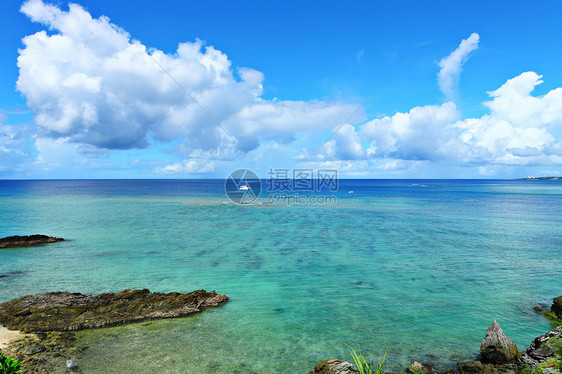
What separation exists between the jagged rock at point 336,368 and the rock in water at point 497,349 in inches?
178

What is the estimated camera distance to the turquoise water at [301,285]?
10211 millimetres

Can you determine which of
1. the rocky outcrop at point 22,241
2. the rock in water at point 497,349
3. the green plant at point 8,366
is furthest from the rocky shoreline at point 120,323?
the rocky outcrop at point 22,241

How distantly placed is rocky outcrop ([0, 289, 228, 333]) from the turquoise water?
60cm

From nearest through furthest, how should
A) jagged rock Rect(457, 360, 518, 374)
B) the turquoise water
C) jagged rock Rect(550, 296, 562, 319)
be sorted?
jagged rock Rect(457, 360, 518, 374), the turquoise water, jagged rock Rect(550, 296, 562, 319)

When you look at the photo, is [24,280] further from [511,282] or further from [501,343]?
[511,282]

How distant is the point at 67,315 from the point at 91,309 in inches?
31.6

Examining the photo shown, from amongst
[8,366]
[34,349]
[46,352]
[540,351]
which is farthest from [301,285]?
[8,366]

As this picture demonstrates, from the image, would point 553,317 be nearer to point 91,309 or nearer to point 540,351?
point 540,351

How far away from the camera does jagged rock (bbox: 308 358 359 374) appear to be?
7.99 m

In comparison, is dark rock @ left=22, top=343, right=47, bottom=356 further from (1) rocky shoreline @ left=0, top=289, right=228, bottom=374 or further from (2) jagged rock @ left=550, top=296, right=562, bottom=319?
(2) jagged rock @ left=550, top=296, right=562, bottom=319

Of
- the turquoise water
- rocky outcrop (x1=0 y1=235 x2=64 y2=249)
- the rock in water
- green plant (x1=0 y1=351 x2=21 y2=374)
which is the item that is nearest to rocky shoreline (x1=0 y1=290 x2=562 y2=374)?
the rock in water

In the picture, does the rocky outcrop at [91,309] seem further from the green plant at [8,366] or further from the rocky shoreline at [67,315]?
the green plant at [8,366]

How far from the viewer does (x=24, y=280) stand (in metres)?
16.8

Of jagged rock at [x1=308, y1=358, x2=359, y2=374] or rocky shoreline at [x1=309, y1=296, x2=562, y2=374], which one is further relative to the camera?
rocky shoreline at [x1=309, y1=296, x2=562, y2=374]
